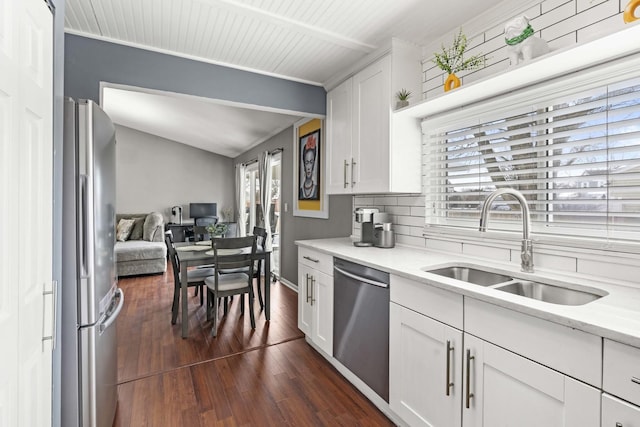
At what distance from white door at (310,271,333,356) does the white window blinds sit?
0.93m

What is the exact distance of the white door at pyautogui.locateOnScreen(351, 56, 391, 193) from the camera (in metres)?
2.25

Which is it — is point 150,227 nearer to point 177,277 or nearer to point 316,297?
point 177,277

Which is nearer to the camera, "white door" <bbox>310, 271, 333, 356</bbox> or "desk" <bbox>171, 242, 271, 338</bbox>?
"white door" <bbox>310, 271, 333, 356</bbox>

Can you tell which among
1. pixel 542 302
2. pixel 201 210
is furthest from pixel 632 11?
pixel 201 210

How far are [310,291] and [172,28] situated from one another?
2.14m

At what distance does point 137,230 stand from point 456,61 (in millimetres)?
6146

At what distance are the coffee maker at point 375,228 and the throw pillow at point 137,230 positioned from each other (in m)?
5.15

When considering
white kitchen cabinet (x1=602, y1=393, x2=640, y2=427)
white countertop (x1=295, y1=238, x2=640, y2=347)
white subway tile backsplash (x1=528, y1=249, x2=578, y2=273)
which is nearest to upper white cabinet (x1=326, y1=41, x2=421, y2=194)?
white countertop (x1=295, y1=238, x2=640, y2=347)

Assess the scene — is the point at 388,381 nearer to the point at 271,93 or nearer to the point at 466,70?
the point at 466,70

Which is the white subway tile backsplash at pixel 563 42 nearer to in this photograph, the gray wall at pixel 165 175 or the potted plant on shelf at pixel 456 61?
the potted plant on shelf at pixel 456 61

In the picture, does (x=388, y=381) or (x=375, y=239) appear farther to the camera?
(x=375, y=239)

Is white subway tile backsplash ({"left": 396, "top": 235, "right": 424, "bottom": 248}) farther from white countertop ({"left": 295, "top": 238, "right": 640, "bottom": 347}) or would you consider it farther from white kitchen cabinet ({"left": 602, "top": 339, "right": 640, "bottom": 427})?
white kitchen cabinet ({"left": 602, "top": 339, "right": 640, "bottom": 427})

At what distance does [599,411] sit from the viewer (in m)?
0.92
